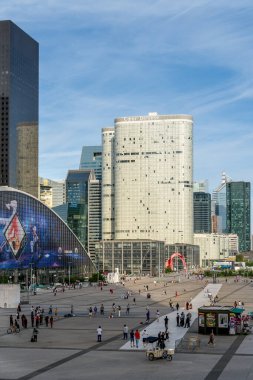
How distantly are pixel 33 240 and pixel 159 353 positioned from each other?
134 meters

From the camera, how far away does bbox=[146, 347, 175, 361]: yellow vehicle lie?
136 ft

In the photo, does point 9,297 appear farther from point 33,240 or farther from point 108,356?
point 33,240

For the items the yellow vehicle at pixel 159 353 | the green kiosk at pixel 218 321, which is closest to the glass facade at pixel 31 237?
the green kiosk at pixel 218 321

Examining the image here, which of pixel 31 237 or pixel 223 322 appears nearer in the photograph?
pixel 223 322

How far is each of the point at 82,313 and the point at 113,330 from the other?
1835 cm

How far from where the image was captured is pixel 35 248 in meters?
175

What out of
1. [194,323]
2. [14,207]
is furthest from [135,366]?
[14,207]

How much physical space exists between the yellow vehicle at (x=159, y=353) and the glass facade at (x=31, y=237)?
401 feet

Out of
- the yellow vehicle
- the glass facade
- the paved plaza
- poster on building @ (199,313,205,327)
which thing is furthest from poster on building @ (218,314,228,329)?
the glass facade

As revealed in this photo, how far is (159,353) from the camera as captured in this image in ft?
138

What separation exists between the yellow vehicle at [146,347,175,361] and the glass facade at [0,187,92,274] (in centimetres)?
12211

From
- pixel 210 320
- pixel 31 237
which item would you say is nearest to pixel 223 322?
pixel 210 320

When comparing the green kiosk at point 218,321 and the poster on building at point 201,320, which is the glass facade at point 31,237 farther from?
the green kiosk at point 218,321

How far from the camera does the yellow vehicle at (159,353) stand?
136 ft
